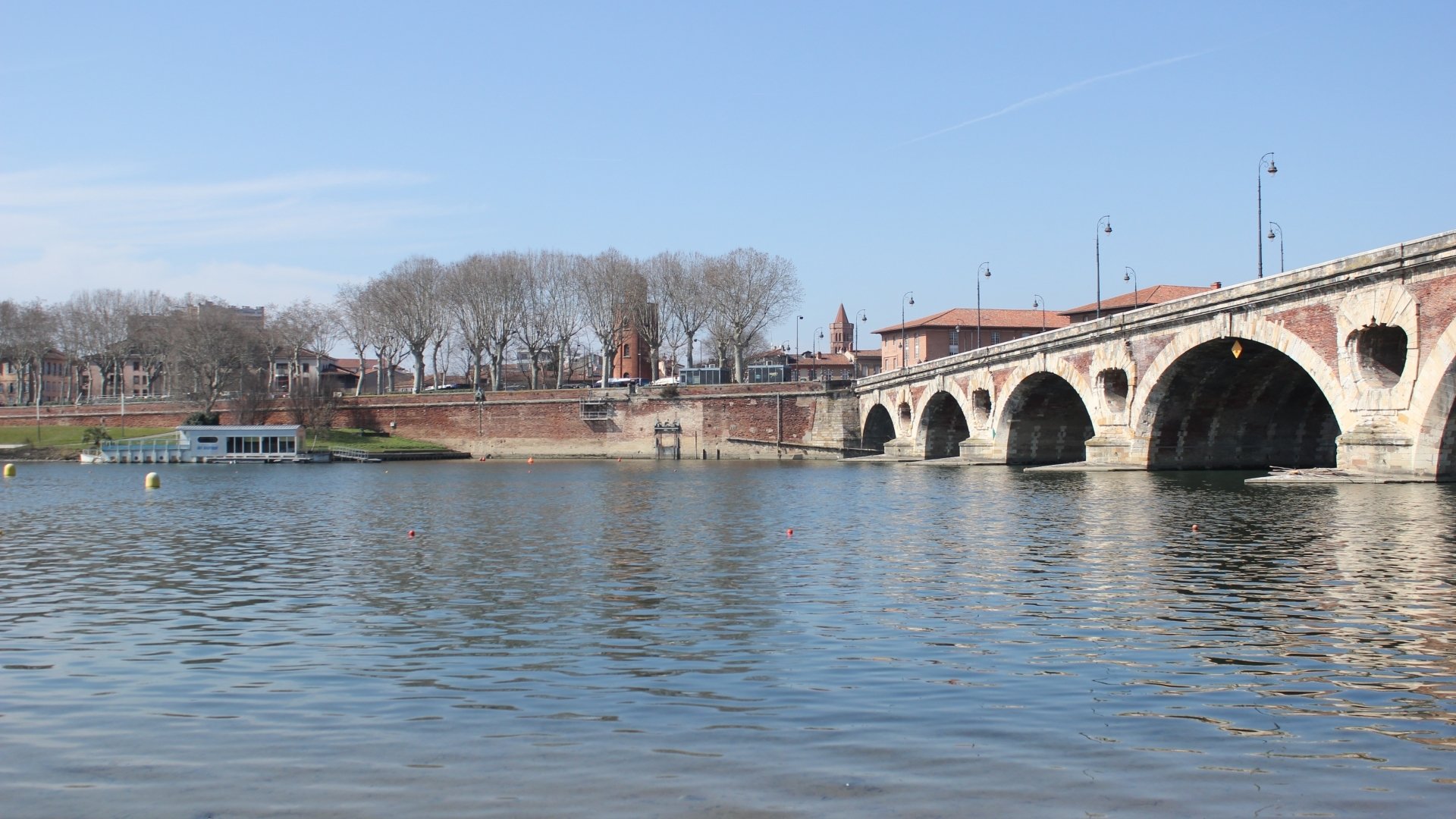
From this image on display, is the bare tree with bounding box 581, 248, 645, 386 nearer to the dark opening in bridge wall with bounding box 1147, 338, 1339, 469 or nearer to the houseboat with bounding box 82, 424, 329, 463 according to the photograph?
the houseboat with bounding box 82, 424, 329, 463

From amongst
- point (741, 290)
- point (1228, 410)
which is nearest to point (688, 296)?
point (741, 290)

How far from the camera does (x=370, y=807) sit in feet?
28.6

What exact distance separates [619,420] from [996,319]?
40.6 m

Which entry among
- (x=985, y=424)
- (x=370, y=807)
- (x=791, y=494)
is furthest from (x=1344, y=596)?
(x=985, y=424)

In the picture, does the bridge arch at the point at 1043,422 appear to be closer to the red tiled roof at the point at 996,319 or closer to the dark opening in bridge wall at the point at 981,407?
the dark opening in bridge wall at the point at 981,407

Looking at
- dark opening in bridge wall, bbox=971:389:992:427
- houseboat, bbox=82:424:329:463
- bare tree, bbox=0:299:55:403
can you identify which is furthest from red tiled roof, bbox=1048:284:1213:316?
bare tree, bbox=0:299:55:403

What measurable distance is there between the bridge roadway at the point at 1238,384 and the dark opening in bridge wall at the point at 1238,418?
2.6 inches

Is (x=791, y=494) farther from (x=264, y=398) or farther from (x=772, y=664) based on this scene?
(x=264, y=398)

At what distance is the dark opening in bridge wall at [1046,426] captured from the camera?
63.3 m

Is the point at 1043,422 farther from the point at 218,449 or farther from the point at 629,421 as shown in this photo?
the point at 218,449

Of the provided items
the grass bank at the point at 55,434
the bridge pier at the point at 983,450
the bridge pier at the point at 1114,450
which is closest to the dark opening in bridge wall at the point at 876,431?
the bridge pier at the point at 983,450

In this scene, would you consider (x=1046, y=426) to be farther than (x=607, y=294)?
No

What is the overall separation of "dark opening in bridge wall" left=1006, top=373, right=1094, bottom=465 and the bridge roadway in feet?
0.30

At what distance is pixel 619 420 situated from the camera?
98.6 metres
